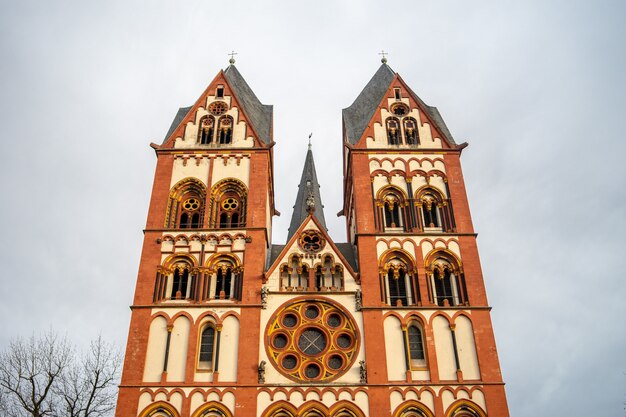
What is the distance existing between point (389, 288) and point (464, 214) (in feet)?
18.6

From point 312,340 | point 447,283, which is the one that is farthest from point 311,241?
point 447,283

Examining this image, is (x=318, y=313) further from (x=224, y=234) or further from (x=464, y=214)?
(x=464, y=214)

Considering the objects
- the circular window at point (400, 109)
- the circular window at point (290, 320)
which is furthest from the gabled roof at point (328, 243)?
the circular window at point (400, 109)

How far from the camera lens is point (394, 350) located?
27.0m

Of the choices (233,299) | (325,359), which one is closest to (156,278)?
(233,299)

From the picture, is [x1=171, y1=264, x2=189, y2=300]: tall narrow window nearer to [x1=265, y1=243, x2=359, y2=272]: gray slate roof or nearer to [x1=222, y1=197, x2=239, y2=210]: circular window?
[x1=222, y1=197, x2=239, y2=210]: circular window

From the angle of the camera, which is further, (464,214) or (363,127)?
(363,127)

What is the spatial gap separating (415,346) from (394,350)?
1003mm

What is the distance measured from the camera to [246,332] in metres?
27.2

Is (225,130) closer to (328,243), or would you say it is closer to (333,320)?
(328,243)

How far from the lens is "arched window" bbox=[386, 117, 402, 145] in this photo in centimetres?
3452

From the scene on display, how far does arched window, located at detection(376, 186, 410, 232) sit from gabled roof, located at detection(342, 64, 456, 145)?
3.92 m

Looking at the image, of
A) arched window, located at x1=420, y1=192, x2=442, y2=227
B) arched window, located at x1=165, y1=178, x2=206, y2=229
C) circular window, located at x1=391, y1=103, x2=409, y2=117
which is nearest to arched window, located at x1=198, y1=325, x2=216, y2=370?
arched window, located at x1=165, y1=178, x2=206, y2=229

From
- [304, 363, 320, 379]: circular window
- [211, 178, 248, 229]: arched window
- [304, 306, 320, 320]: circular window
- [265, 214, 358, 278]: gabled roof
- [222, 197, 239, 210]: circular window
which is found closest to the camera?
[304, 363, 320, 379]: circular window
